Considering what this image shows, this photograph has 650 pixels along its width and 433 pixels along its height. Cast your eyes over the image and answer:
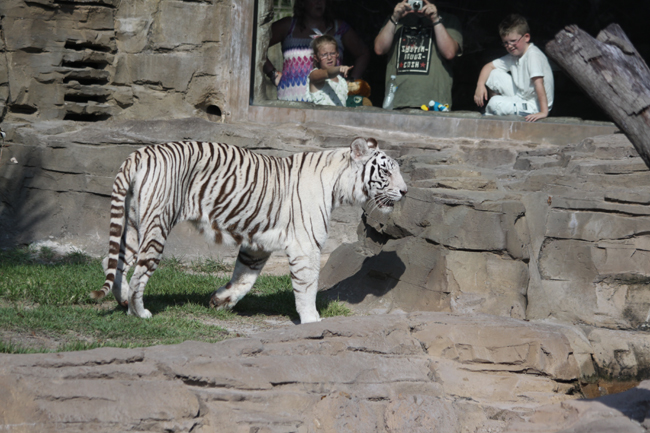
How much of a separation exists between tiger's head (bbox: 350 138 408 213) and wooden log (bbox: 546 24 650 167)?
2867mm

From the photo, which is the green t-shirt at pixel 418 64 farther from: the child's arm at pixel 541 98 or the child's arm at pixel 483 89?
the child's arm at pixel 541 98

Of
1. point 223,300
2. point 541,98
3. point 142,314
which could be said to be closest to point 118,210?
point 142,314

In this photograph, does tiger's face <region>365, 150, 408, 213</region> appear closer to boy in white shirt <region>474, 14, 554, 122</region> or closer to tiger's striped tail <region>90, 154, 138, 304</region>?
tiger's striped tail <region>90, 154, 138, 304</region>

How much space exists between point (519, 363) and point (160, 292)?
3.32 m

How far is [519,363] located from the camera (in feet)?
15.1

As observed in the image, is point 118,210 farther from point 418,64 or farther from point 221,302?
point 418,64

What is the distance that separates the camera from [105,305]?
5715 mm

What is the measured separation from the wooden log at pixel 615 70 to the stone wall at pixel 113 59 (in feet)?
21.8

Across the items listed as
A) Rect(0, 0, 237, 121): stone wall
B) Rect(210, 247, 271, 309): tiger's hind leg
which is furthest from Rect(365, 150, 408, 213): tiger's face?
Rect(0, 0, 237, 121): stone wall

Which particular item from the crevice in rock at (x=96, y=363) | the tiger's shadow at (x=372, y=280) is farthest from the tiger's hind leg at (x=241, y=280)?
the crevice in rock at (x=96, y=363)

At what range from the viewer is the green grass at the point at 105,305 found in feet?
15.6

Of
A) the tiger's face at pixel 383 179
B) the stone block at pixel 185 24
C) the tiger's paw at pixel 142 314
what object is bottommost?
the tiger's paw at pixel 142 314

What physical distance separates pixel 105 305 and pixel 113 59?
4517mm

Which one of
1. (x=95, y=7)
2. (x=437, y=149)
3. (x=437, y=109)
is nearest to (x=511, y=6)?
(x=437, y=109)
